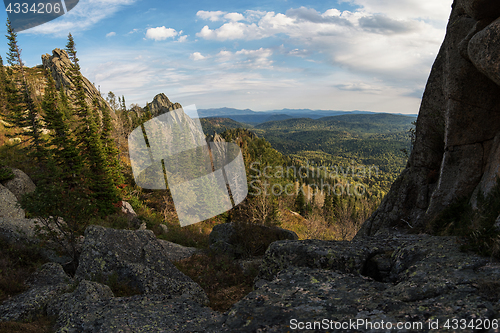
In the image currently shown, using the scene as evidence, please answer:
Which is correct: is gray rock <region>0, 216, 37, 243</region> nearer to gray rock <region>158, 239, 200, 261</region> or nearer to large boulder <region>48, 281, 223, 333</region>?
gray rock <region>158, 239, 200, 261</region>

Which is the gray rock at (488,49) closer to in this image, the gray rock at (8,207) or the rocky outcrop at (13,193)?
the rocky outcrop at (13,193)

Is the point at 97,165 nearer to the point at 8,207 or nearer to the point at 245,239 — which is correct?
the point at 8,207

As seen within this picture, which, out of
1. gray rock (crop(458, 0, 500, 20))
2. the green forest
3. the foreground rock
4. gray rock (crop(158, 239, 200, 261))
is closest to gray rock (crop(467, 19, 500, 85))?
gray rock (crop(458, 0, 500, 20))

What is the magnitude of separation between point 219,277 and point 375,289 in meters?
9.72

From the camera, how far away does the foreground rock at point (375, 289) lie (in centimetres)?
395

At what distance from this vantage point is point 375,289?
523cm

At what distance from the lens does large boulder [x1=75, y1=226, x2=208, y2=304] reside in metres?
9.06

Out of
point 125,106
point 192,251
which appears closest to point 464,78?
point 192,251

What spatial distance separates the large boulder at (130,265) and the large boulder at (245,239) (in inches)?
317

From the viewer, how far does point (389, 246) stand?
757 centimetres

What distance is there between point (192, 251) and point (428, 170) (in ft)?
54.6

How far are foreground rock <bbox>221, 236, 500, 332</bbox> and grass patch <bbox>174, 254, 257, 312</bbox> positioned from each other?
14.2 ft

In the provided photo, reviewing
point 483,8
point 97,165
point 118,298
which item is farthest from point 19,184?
point 483,8

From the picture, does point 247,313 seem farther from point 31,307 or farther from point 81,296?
point 31,307
